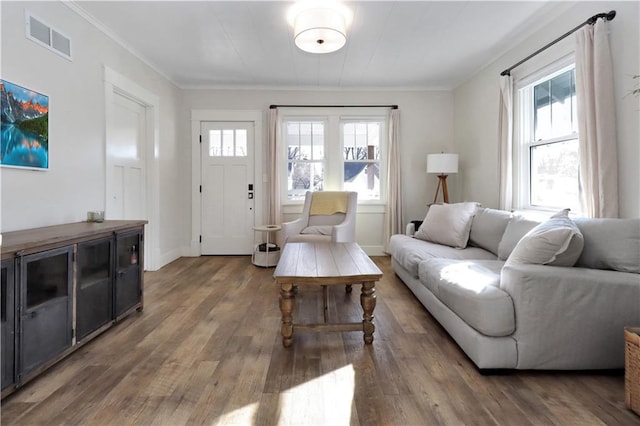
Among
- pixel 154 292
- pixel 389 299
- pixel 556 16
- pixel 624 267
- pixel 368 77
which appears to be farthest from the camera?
pixel 368 77

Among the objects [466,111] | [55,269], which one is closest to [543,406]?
[55,269]

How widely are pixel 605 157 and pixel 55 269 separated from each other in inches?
141

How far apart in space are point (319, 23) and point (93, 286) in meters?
2.51

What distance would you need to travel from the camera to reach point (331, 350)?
203 centimetres

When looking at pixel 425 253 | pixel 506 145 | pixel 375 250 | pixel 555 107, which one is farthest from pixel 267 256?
pixel 555 107

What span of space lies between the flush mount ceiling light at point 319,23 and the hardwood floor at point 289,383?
2.28 meters

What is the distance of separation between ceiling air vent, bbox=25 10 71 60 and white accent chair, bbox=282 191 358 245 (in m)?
2.53

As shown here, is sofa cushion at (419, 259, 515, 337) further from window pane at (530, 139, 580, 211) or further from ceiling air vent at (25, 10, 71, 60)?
ceiling air vent at (25, 10, 71, 60)

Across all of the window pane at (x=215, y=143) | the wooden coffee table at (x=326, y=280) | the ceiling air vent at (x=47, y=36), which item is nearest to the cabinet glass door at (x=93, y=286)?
the wooden coffee table at (x=326, y=280)

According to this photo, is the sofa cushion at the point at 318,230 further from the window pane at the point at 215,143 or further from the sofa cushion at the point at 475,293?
the window pane at the point at 215,143

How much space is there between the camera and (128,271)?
8.27ft

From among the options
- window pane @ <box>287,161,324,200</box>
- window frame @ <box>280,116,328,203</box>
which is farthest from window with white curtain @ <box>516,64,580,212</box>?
window pane @ <box>287,161,324,200</box>

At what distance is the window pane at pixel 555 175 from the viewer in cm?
280

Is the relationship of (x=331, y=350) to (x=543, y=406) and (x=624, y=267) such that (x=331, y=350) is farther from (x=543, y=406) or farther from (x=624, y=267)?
(x=624, y=267)
